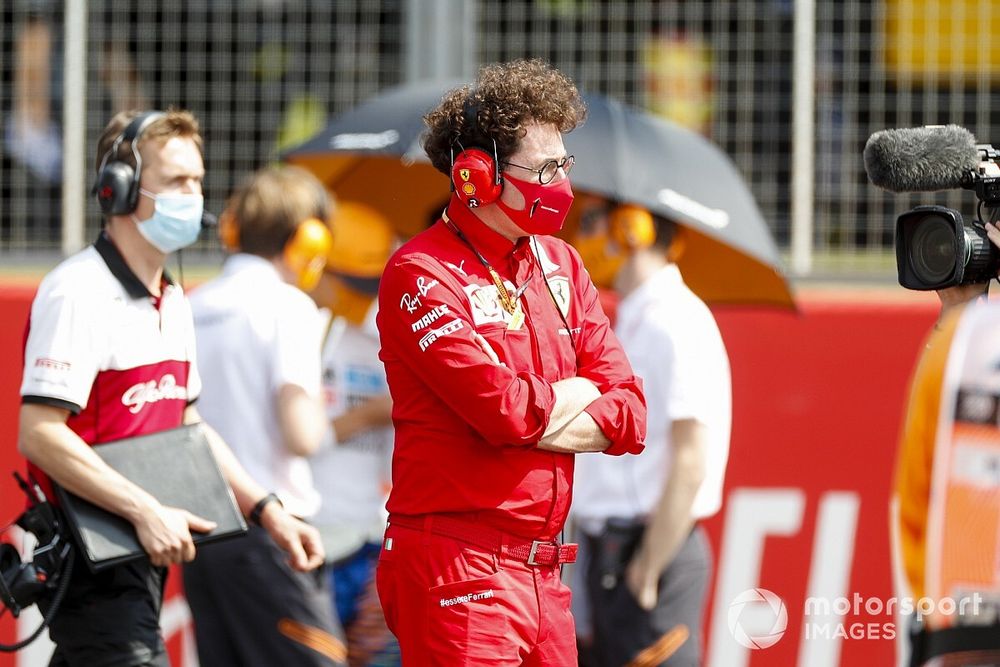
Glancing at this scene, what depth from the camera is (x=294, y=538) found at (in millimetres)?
4520

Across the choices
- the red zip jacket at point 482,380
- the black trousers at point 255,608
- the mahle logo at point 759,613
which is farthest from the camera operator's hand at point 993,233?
the mahle logo at point 759,613

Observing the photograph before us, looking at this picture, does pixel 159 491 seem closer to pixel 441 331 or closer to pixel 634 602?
pixel 441 331

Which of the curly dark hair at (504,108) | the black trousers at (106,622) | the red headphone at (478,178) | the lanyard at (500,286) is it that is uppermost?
the curly dark hair at (504,108)

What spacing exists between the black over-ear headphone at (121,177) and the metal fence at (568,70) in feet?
10.9

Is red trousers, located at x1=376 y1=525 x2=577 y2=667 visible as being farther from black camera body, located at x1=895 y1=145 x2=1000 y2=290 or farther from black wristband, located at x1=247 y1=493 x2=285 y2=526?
black camera body, located at x1=895 y1=145 x2=1000 y2=290

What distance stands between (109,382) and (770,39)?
14.7 feet

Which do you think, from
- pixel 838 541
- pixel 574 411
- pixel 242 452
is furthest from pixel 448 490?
pixel 838 541

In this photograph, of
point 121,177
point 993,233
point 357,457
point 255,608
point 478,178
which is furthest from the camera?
point 357,457

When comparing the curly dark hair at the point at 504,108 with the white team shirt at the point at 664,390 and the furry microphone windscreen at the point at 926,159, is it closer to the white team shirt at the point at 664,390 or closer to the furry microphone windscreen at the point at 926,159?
the furry microphone windscreen at the point at 926,159

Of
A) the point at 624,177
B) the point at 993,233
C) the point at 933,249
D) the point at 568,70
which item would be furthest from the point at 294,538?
the point at 568,70

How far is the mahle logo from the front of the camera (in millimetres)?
6855

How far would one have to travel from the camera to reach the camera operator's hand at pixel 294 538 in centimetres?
451

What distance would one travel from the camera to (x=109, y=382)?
14.0 ft

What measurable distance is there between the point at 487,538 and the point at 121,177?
1.62 meters
